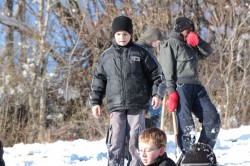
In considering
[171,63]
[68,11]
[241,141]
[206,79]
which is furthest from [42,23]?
[171,63]

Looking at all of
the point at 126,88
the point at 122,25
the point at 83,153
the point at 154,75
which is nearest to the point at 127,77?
the point at 126,88

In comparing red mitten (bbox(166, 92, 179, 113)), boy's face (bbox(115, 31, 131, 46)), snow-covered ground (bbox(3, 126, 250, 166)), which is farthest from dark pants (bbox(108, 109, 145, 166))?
snow-covered ground (bbox(3, 126, 250, 166))

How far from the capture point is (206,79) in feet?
41.0

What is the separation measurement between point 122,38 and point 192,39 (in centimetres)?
104

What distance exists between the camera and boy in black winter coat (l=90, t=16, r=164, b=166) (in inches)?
178

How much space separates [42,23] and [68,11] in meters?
1.46

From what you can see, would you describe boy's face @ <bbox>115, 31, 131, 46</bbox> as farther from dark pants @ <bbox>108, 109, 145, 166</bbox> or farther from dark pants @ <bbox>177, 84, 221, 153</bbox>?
dark pants @ <bbox>177, 84, 221, 153</bbox>

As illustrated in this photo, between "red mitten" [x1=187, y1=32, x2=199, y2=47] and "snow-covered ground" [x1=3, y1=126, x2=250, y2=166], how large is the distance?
137 cm

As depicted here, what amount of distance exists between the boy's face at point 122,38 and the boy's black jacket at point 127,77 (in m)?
0.04

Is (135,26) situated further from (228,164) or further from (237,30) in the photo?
(228,164)

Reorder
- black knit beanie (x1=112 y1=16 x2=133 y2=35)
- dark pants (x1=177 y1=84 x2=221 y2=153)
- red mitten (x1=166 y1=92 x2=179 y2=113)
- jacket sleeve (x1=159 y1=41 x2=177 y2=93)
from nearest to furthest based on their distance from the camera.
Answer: black knit beanie (x1=112 y1=16 x2=133 y2=35) → dark pants (x1=177 y1=84 x2=221 y2=153) → red mitten (x1=166 y1=92 x2=179 y2=113) → jacket sleeve (x1=159 y1=41 x2=177 y2=93)

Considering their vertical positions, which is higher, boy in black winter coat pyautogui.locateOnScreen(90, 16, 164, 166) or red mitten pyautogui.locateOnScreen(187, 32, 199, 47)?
red mitten pyautogui.locateOnScreen(187, 32, 199, 47)

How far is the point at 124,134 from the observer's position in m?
4.60

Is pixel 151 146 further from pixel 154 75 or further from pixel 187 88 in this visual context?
pixel 187 88
